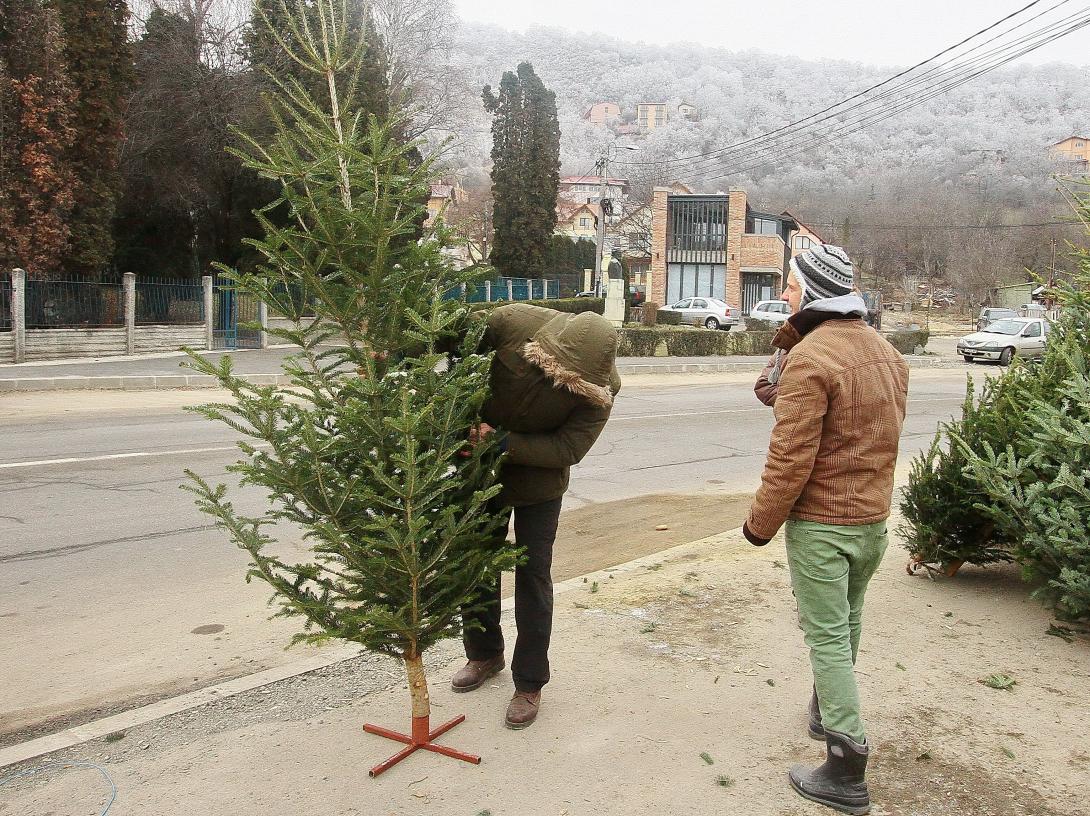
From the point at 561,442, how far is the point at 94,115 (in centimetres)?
2247

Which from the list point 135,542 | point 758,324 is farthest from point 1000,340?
point 135,542

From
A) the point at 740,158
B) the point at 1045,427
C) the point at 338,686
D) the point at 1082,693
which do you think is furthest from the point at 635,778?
the point at 740,158

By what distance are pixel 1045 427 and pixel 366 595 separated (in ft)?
10.3

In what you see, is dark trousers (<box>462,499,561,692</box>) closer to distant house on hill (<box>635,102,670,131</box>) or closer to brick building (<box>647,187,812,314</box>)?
brick building (<box>647,187,812,314</box>)

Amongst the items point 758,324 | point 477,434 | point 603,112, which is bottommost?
point 477,434

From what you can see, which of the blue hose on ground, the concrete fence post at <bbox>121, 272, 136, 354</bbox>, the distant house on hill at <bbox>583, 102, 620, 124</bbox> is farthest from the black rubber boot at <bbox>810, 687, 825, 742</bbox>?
the distant house on hill at <bbox>583, 102, 620, 124</bbox>

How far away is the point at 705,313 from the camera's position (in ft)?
134

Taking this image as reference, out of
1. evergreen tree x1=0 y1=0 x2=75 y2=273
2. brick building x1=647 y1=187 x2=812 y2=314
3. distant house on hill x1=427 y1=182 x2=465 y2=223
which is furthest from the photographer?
brick building x1=647 y1=187 x2=812 y2=314

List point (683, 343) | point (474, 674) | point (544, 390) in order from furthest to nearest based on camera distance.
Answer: point (683, 343) < point (474, 674) < point (544, 390)

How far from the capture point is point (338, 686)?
3.84m

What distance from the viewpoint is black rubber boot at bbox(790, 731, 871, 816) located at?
289 centimetres

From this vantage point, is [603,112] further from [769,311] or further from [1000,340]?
[1000,340]

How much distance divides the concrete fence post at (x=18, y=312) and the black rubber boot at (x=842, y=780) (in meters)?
19.8

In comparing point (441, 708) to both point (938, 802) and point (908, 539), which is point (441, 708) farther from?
point (908, 539)
